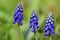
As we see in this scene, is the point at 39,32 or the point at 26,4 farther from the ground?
the point at 26,4

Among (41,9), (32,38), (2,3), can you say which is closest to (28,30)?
(32,38)

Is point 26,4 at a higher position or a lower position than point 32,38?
higher

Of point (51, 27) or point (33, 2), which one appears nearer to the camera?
point (51, 27)

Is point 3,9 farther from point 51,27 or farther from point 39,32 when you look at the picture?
point 51,27

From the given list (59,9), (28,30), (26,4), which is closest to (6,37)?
(28,30)

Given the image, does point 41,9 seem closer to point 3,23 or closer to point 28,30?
point 28,30

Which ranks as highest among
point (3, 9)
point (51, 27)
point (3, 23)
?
point (3, 9)
